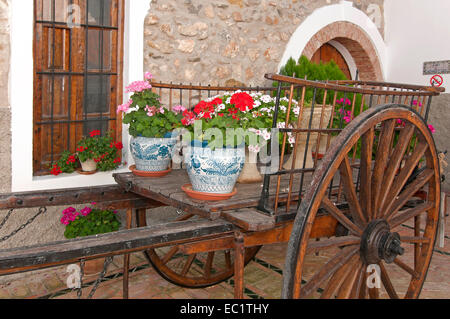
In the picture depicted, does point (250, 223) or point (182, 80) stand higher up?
point (182, 80)

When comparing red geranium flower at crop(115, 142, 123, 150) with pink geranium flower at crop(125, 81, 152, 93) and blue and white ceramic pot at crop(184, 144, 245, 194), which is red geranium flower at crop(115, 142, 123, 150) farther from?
blue and white ceramic pot at crop(184, 144, 245, 194)

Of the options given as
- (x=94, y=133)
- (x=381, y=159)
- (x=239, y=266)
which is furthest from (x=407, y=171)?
(x=94, y=133)

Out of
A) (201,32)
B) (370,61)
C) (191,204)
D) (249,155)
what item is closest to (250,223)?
(191,204)

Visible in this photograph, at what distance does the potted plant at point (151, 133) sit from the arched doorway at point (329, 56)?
11.0ft

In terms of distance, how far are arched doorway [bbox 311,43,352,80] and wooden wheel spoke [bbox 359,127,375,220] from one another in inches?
148

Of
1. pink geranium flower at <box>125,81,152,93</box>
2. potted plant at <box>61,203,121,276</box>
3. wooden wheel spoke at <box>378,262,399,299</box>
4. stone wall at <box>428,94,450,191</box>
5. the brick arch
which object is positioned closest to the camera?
Result: wooden wheel spoke at <box>378,262,399,299</box>

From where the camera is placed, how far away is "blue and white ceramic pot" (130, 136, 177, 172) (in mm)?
2779

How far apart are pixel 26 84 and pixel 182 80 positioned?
4.30 ft

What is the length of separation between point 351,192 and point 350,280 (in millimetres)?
401

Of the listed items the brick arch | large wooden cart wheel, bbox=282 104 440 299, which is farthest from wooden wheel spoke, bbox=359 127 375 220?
the brick arch

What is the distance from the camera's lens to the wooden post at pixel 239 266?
6.46 ft

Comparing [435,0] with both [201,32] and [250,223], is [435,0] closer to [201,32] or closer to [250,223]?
[201,32]

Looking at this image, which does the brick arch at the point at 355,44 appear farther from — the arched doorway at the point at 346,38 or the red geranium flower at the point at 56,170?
the red geranium flower at the point at 56,170

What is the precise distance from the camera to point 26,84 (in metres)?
3.19
